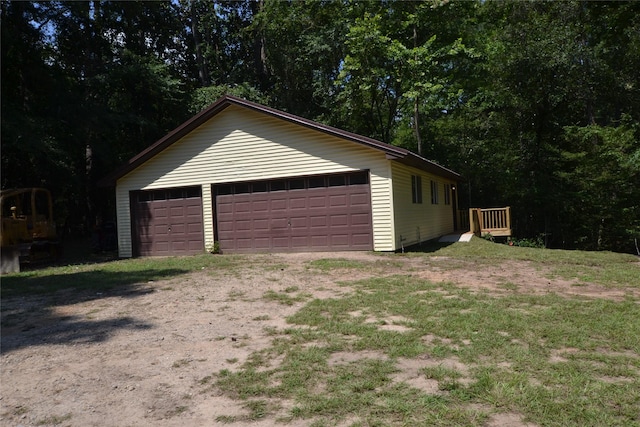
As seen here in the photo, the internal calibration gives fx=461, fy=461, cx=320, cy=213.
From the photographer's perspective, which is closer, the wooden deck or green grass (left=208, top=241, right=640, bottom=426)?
green grass (left=208, top=241, right=640, bottom=426)

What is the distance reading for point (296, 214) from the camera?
47.9 ft

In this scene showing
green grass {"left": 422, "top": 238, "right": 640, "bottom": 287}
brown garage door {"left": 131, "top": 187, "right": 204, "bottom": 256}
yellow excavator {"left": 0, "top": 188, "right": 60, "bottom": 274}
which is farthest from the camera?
brown garage door {"left": 131, "top": 187, "right": 204, "bottom": 256}

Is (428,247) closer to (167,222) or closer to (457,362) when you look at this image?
(167,222)

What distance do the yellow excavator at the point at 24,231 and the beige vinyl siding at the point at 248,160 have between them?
2373mm

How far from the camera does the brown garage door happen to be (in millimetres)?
15812

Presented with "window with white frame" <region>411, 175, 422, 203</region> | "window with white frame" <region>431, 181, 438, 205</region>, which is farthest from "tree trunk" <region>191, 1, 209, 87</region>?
"window with white frame" <region>411, 175, 422, 203</region>

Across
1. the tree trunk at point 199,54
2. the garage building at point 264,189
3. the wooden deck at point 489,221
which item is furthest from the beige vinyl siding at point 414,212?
the tree trunk at point 199,54

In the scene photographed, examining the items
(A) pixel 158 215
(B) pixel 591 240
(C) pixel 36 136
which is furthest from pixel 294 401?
(B) pixel 591 240

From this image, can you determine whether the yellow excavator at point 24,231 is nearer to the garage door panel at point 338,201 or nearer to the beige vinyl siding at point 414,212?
the garage door panel at point 338,201

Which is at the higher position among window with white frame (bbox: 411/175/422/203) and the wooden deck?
window with white frame (bbox: 411/175/422/203)

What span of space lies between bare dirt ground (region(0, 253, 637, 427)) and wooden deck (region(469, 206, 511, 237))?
9391mm

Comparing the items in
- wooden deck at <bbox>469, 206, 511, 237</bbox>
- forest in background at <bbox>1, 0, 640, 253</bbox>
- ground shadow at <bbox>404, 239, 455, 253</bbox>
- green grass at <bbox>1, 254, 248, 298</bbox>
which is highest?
forest in background at <bbox>1, 0, 640, 253</bbox>

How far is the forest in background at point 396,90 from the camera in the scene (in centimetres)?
1956

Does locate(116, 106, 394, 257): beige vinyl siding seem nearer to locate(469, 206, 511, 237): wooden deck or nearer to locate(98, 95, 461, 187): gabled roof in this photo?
locate(98, 95, 461, 187): gabled roof
